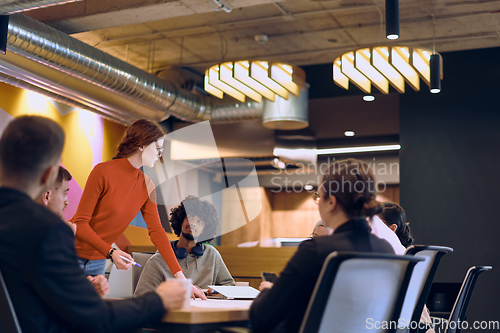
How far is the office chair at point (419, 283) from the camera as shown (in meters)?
1.77

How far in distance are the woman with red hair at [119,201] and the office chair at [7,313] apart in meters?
1.06

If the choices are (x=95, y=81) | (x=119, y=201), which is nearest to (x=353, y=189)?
(x=119, y=201)

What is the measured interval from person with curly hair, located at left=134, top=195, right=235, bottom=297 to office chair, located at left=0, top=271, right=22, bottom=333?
1.48 meters

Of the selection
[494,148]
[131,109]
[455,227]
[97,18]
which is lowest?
[455,227]

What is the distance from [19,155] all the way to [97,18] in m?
3.63

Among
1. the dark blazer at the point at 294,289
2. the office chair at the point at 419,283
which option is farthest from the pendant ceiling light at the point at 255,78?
the dark blazer at the point at 294,289

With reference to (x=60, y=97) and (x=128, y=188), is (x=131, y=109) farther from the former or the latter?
(x=128, y=188)

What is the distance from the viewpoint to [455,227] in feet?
17.1

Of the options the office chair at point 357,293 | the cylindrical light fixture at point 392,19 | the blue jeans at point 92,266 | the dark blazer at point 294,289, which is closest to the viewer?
the office chair at point 357,293

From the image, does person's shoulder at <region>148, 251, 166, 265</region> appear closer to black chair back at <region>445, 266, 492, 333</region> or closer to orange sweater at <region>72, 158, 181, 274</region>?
orange sweater at <region>72, 158, 181, 274</region>

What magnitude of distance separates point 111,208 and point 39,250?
133 cm

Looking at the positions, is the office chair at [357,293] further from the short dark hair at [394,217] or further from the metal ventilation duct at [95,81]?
the metal ventilation duct at [95,81]

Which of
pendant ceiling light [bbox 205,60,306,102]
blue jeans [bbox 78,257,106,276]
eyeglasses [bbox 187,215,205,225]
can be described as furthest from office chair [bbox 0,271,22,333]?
pendant ceiling light [bbox 205,60,306,102]

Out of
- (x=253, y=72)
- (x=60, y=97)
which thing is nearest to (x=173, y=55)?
(x=60, y=97)
